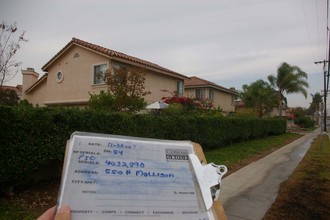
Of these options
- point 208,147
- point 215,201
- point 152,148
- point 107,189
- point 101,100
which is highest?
point 101,100

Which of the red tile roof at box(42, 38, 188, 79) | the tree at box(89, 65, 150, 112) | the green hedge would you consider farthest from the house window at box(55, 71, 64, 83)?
the green hedge

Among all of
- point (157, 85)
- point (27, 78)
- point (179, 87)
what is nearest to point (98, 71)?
point (157, 85)

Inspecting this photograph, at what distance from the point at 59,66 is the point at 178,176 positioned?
21.2m

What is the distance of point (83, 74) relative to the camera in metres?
19.6

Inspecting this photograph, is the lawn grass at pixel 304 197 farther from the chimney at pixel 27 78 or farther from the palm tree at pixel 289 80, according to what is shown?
the palm tree at pixel 289 80

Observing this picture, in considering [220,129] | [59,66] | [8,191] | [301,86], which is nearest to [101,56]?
[59,66]

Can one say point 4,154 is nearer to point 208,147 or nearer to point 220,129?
point 208,147

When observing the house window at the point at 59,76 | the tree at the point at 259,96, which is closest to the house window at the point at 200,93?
the tree at the point at 259,96

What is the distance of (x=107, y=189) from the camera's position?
1572mm

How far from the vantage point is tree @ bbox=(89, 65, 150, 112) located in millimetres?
12352

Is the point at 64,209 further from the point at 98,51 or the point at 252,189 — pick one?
the point at 98,51

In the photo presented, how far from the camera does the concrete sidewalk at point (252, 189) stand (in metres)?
5.71

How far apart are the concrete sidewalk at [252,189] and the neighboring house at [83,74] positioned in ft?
35.0

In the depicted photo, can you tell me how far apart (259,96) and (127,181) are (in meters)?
37.5
